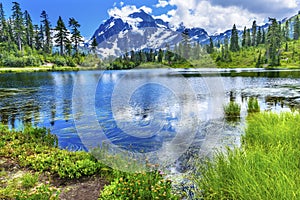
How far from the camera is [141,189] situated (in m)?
4.88

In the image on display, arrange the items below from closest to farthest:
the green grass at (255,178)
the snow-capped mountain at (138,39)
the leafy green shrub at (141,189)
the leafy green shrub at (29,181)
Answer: the green grass at (255,178)
the leafy green shrub at (141,189)
the leafy green shrub at (29,181)
the snow-capped mountain at (138,39)

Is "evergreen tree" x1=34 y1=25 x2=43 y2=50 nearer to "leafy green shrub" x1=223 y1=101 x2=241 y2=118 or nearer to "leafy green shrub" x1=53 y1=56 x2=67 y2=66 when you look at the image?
"leafy green shrub" x1=53 y1=56 x2=67 y2=66

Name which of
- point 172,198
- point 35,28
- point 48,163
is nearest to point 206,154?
point 172,198

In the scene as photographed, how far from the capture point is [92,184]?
6281 mm

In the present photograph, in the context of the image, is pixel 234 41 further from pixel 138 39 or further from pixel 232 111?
pixel 138 39

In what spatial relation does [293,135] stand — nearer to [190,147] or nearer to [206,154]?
[206,154]

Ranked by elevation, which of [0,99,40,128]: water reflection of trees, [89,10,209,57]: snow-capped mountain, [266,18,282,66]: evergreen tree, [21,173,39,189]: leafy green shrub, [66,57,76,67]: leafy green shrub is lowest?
[21,173,39,189]: leafy green shrub

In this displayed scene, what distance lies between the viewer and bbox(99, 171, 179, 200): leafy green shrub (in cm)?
486

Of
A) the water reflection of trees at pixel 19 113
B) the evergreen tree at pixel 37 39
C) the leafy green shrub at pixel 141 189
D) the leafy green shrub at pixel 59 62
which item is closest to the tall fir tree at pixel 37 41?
the evergreen tree at pixel 37 39

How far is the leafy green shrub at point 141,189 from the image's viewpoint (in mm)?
4859

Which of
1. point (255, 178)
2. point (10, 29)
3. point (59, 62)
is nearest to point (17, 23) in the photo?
point (10, 29)

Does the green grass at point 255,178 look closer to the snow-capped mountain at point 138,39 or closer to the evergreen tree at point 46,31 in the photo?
the snow-capped mountain at point 138,39

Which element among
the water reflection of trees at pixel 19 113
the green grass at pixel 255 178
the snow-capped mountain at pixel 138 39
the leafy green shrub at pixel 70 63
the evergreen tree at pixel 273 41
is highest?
the evergreen tree at pixel 273 41

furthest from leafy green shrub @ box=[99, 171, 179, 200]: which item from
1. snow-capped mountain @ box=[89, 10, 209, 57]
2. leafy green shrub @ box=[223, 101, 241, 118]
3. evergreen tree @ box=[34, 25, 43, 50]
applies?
Answer: evergreen tree @ box=[34, 25, 43, 50]
